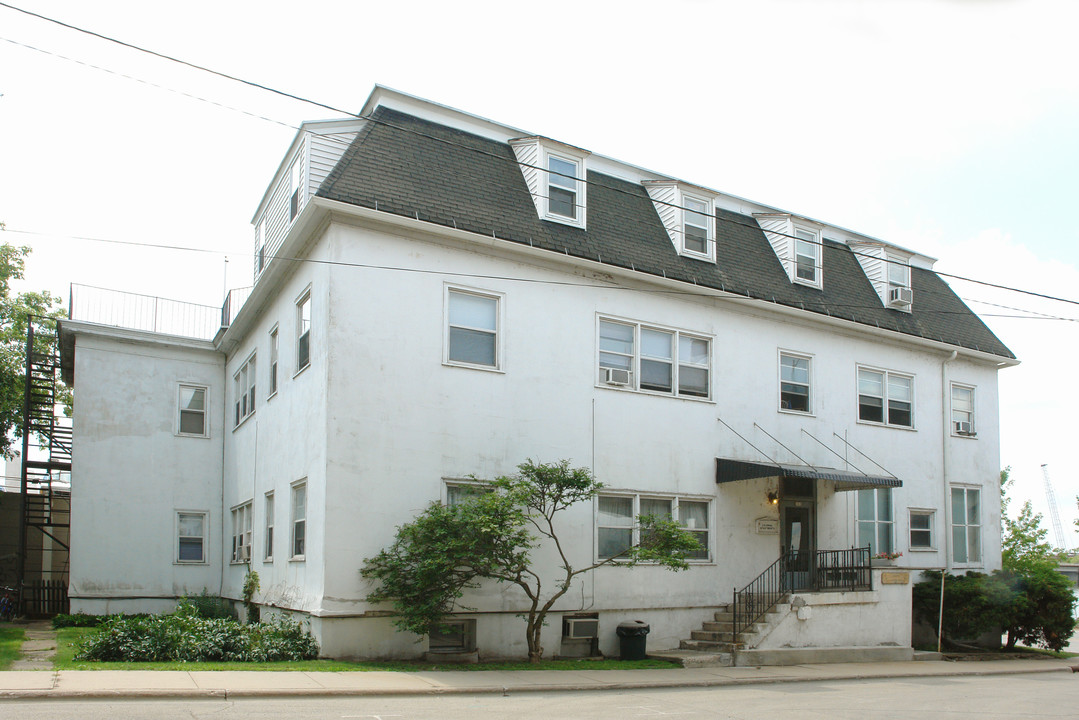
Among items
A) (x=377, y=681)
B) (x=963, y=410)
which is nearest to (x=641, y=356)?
(x=377, y=681)

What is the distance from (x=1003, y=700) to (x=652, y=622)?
20.7 ft

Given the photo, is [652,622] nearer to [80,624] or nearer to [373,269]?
[373,269]

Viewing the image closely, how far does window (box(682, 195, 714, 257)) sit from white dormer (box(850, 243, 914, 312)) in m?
4.75

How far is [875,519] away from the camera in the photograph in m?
21.8

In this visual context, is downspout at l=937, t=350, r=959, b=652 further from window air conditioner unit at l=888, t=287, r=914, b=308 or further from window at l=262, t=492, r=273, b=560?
window at l=262, t=492, r=273, b=560

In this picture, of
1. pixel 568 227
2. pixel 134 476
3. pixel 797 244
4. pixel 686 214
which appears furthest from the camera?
pixel 134 476

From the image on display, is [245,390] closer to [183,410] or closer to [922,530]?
[183,410]

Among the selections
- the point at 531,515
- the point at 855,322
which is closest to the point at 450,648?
the point at 531,515

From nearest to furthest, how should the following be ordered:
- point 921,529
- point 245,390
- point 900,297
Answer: point 245,390 < point 921,529 < point 900,297

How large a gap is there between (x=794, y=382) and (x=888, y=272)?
5021mm

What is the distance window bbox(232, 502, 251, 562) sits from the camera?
20.8 m

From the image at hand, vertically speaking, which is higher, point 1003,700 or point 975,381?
point 975,381

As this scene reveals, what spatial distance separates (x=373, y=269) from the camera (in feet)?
51.1

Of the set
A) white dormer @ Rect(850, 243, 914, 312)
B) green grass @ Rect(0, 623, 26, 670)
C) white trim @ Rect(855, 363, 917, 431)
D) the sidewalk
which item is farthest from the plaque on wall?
green grass @ Rect(0, 623, 26, 670)
